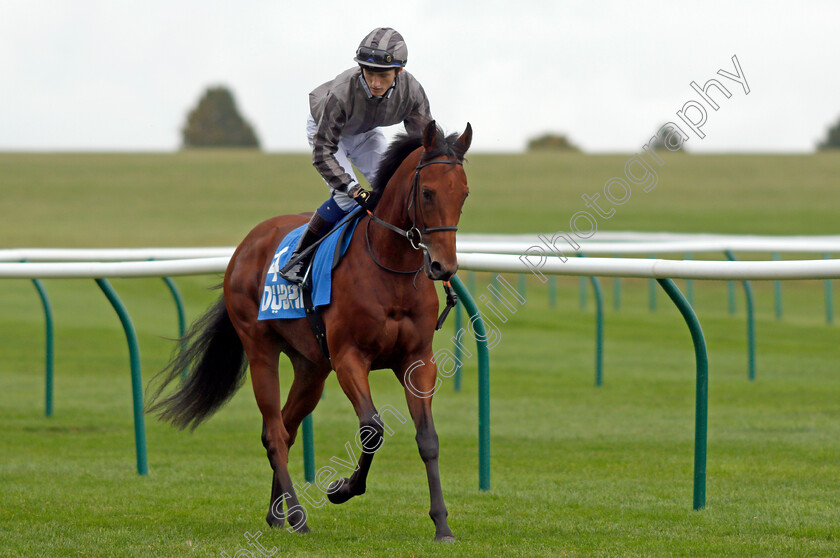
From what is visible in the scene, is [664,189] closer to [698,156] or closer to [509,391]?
[698,156]

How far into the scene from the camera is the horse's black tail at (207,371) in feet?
18.3

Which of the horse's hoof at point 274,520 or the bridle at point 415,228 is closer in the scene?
the bridle at point 415,228

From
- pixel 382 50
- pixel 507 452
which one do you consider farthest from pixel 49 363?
pixel 382 50

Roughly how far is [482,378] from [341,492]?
1133 millimetres

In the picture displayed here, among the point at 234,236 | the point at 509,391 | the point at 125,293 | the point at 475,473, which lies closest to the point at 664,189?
the point at 234,236

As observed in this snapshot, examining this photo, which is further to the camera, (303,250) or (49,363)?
(49,363)

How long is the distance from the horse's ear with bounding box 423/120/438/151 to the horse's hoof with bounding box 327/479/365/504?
1424mm

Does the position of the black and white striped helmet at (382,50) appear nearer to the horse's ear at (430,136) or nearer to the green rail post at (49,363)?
the horse's ear at (430,136)

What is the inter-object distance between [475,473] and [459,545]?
1972 millimetres

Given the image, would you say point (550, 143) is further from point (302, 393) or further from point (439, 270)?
point (439, 270)

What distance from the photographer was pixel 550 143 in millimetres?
76000

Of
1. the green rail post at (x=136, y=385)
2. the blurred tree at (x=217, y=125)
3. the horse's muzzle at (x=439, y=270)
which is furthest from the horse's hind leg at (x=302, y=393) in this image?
the blurred tree at (x=217, y=125)

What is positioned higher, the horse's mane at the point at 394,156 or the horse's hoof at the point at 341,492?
the horse's mane at the point at 394,156

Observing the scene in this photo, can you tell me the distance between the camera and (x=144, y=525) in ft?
15.8
